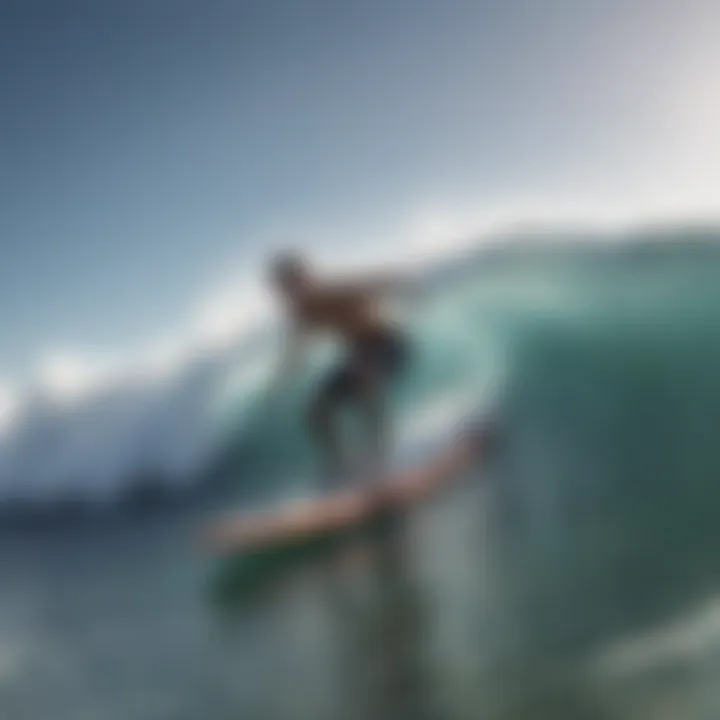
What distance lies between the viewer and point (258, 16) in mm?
1768

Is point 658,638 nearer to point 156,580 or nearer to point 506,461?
point 506,461

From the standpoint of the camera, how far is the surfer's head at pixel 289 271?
5.55ft

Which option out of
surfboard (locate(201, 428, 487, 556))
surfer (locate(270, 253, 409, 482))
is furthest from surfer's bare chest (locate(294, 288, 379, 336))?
surfboard (locate(201, 428, 487, 556))

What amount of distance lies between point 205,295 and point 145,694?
0.66 m

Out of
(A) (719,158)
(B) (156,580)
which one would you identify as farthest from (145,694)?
(A) (719,158)

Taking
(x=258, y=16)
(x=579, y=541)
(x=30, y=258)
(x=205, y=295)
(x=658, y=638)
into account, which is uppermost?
(x=258, y=16)

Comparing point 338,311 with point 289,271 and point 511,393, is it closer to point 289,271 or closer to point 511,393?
point 289,271

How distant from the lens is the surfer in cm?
167

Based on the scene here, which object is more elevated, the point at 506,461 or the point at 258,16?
the point at 258,16

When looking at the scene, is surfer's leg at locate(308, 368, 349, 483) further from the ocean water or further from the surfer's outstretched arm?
the surfer's outstretched arm

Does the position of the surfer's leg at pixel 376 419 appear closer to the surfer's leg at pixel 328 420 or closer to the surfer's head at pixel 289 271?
the surfer's leg at pixel 328 420

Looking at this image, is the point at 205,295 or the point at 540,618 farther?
the point at 205,295

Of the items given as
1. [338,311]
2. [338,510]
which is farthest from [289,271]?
[338,510]

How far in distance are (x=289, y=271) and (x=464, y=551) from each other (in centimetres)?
55
